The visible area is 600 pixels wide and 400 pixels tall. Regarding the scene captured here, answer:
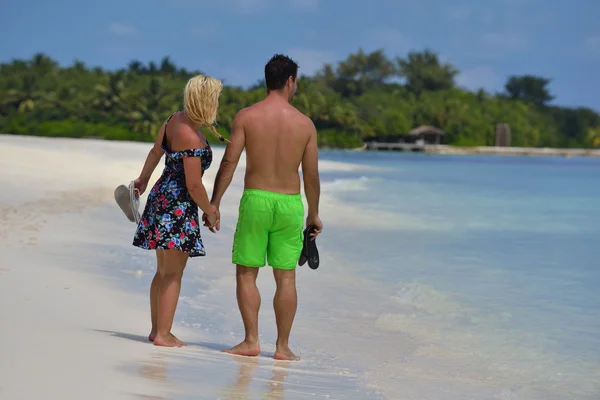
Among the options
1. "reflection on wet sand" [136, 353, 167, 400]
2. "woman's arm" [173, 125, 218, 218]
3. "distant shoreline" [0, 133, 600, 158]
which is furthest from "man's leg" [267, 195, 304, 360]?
"distant shoreline" [0, 133, 600, 158]

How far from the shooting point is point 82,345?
382cm

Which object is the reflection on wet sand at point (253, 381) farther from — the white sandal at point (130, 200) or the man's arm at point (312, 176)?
the white sandal at point (130, 200)

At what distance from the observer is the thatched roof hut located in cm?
9081

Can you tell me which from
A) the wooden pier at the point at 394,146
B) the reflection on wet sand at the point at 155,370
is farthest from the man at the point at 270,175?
the wooden pier at the point at 394,146

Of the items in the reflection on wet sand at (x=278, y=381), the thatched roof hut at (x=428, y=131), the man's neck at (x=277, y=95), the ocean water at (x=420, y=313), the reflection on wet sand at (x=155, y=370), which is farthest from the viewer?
the thatched roof hut at (x=428, y=131)

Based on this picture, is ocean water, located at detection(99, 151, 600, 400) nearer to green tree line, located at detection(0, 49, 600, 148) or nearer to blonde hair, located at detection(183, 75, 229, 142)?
blonde hair, located at detection(183, 75, 229, 142)

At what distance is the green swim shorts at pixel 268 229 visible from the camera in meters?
4.39

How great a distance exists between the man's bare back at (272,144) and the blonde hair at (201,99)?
0.21m

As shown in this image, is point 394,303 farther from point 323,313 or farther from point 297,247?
point 297,247

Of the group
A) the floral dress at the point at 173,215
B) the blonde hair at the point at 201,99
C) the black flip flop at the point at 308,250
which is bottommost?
the black flip flop at the point at 308,250

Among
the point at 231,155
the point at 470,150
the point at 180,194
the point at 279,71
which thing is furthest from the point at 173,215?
the point at 470,150

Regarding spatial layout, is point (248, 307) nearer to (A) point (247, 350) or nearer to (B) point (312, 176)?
(A) point (247, 350)

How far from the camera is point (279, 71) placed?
14.6 ft

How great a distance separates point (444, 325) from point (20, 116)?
6616 cm
